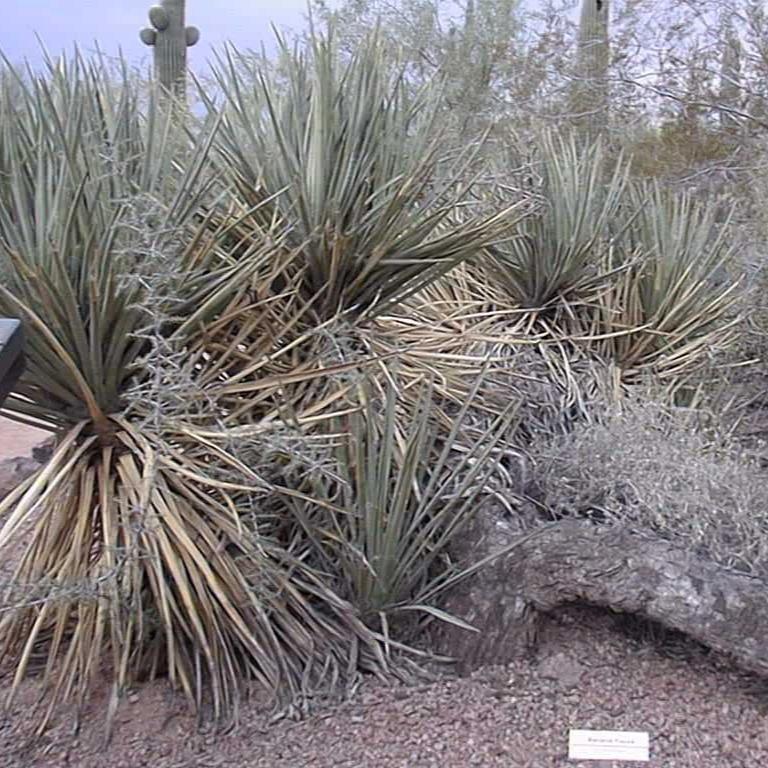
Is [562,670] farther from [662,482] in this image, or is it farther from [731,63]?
[731,63]

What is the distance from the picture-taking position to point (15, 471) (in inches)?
214

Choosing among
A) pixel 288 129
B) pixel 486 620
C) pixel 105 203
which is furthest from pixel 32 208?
pixel 486 620

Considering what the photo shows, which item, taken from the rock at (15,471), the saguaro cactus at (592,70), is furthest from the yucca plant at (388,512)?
the saguaro cactus at (592,70)

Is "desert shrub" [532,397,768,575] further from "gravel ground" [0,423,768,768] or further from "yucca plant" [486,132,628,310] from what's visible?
"yucca plant" [486,132,628,310]

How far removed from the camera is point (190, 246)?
366 cm

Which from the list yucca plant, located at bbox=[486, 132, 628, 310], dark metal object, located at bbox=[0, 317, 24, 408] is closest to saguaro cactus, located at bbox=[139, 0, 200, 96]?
yucca plant, located at bbox=[486, 132, 628, 310]

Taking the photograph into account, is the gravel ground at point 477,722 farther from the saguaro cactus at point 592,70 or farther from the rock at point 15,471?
the saguaro cactus at point 592,70

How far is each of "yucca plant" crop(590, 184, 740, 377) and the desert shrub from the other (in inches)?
32.5

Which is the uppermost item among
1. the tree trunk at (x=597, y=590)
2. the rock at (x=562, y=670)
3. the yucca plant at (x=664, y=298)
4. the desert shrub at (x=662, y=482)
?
the yucca plant at (x=664, y=298)

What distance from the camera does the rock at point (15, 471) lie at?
17.2ft

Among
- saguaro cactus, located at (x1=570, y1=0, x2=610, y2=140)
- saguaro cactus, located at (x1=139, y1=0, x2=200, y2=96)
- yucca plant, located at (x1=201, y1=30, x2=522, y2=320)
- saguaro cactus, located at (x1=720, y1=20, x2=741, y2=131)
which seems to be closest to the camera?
yucca plant, located at (x1=201, y1=30, x2=522, y2=320)

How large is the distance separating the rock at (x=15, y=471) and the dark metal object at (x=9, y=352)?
292 centimetres

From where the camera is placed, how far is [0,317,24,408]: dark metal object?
2.33 m

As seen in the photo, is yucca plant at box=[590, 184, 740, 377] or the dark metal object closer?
the dark metal object
